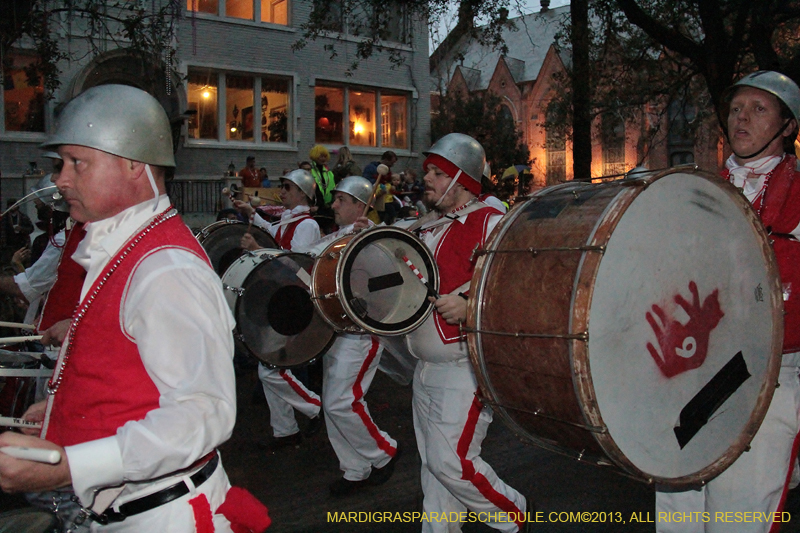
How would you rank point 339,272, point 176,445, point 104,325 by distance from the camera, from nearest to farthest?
point 176,445 → point 104,325 → point 339,272

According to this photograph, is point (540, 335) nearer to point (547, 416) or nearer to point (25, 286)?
point (547, 416)

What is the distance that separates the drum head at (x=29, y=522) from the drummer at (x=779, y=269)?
9.06 feet

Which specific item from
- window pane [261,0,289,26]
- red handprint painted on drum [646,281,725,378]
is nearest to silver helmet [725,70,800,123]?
red handprint painted on drum [646,281,725,378]

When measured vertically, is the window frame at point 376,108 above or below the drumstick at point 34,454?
above

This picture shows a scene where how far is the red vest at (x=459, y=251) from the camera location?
3.95 meters

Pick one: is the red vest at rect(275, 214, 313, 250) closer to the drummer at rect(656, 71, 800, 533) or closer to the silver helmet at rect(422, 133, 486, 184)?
the silver helmet at rect(422, 133, 486, 184)

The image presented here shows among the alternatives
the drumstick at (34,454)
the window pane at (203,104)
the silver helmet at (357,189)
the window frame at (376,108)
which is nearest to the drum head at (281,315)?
the silver helmet at (357,189)

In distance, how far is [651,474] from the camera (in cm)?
264

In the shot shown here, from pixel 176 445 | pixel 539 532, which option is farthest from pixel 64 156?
pixel 539 532

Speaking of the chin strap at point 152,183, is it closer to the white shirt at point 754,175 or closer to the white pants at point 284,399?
the white shirt at point 754,175

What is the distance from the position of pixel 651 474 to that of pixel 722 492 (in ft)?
2.48

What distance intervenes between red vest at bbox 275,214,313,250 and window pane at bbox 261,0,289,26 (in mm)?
15637

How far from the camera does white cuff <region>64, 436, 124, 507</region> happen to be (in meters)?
1.71

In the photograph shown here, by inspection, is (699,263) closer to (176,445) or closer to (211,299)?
(211,299)
